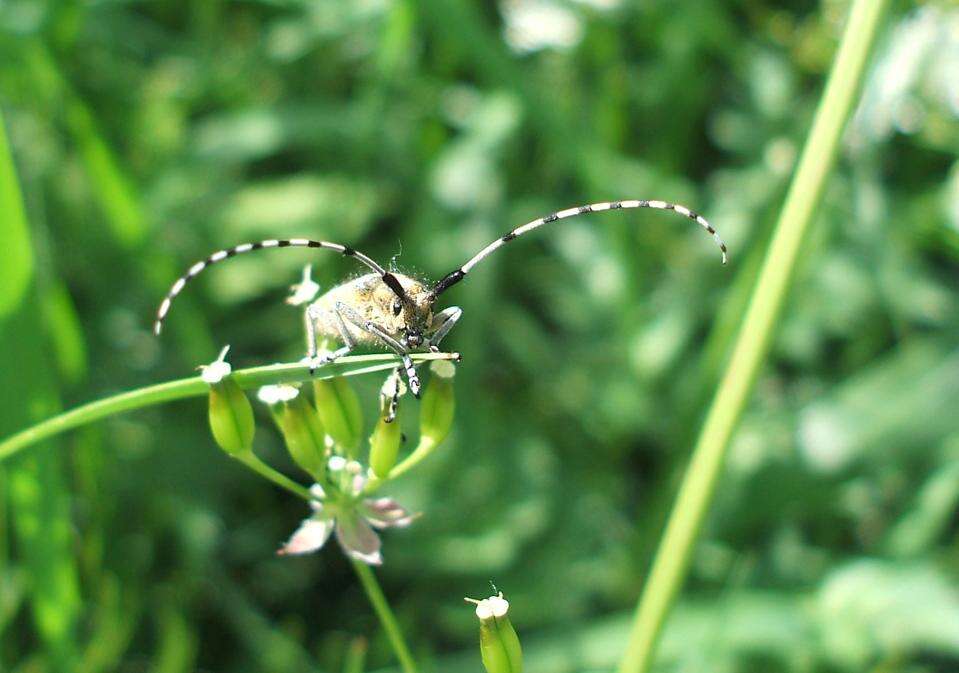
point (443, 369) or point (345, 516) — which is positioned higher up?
point (443, 369)

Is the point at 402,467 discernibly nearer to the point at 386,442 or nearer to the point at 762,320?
the point at 386,442

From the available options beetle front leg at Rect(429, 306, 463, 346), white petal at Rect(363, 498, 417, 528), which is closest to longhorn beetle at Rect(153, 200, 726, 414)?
beetle front leg at Rect(429, 306, 463, 346)

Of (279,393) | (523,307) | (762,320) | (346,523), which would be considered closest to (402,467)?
(346,523)

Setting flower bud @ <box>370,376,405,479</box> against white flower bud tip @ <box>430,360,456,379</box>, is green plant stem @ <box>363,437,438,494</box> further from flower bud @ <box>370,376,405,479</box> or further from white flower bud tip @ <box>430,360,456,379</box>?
white flower bud tip @ <box>430,360,456,379</box>

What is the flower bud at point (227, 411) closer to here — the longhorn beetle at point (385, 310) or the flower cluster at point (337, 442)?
the flower cluster at point (337, 442)

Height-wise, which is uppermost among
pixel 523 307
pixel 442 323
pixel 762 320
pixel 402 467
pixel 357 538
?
pixel 523 307

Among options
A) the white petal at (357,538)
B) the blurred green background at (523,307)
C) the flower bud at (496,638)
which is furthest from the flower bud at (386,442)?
the blurred green background at (523,307)

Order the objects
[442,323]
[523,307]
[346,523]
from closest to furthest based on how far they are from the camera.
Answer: [346,523]
[442,323]
[523,307]
